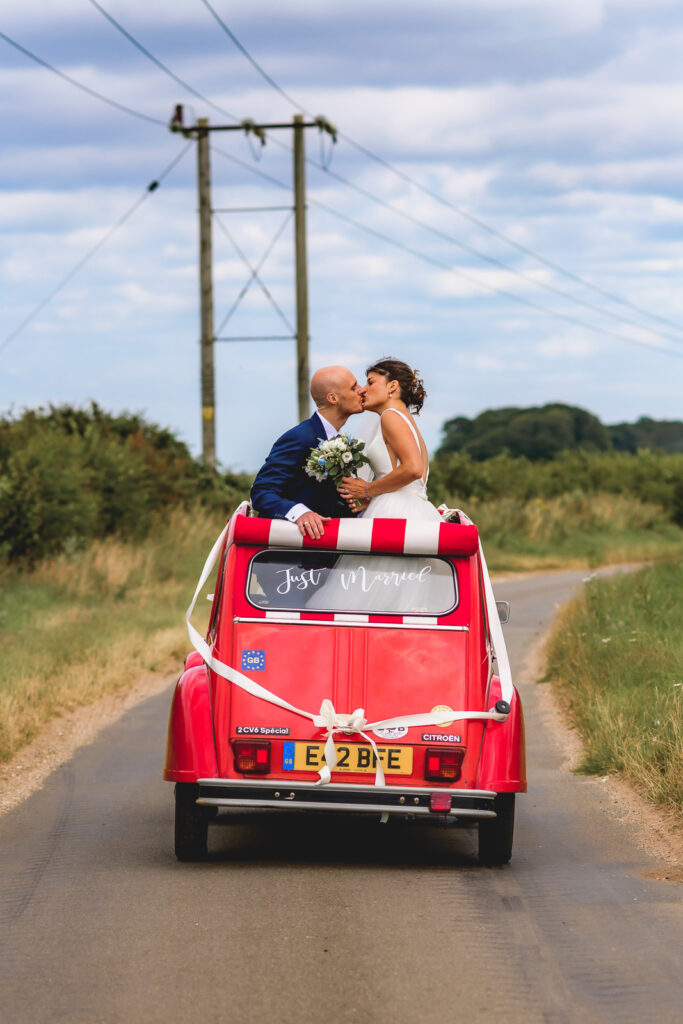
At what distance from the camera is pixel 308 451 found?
322 inches

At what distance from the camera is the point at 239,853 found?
794cm

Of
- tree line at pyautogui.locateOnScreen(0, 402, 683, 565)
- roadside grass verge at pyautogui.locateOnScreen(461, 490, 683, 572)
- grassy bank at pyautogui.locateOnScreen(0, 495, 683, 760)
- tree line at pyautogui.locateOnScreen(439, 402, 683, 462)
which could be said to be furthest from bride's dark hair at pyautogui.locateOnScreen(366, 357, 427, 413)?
tree line at pyautogui.locateOnScreen(439, 402, 683, 462)

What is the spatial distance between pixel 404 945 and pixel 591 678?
7332mm

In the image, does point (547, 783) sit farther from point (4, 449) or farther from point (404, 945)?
point (4, 449)

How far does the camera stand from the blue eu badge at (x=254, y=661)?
295 inches

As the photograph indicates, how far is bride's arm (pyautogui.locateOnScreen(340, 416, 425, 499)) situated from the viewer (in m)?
8.16

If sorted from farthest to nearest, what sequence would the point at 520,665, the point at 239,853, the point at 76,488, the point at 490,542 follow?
the point at 490,542 → the point at 76,488 → the point at 520,665 → the point at 239,853

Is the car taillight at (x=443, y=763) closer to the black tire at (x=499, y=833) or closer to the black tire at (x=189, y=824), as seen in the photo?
the black tire at (x=499, y=833)

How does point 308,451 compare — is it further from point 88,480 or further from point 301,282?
point 301,282

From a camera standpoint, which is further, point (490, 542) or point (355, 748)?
point (490, 542)

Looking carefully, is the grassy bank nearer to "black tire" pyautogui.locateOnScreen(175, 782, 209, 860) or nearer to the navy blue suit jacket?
"black tire" pyautogui.locateOnScreen(175, 782, 209, 860)

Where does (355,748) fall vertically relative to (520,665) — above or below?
above

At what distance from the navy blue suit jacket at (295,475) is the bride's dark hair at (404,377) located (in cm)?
53

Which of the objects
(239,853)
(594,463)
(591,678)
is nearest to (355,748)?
(239,853)
